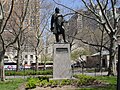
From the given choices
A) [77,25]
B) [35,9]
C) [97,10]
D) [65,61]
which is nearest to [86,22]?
[77,25]

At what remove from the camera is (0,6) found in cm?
2064

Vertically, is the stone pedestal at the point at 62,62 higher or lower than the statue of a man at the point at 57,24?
lower

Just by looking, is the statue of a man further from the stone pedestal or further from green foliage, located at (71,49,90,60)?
green foliage, located at (71,49,90,60)

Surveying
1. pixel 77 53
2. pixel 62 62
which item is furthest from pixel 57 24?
pixel 77 53

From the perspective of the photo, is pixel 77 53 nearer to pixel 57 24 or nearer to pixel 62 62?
pixel 57 24

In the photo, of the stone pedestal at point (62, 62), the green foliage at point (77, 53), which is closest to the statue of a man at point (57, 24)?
the stone pedestal at point (62, 62)

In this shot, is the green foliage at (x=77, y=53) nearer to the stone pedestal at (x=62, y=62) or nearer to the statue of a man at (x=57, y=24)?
the statue of a man at (x=57, y=24)

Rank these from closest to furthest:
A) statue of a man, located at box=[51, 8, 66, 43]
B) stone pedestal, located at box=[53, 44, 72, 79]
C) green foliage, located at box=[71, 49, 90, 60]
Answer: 1. stone pedestal, located at box=[53, 44, 72, 79]
2. statue of a man, located at box=[51, 8, 66, 43]
3. green foliage, located at box=[71, 49, 90, 60]

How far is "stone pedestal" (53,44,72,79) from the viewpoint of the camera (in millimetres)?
18666

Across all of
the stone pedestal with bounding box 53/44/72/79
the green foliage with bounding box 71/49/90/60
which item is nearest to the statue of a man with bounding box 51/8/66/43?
the stone pedestal with bounding box 53/44/72/79

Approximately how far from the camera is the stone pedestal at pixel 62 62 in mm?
18666

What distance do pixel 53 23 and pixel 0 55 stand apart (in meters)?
6.03

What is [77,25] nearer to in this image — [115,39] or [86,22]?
[86,22]

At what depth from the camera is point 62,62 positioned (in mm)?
18734
